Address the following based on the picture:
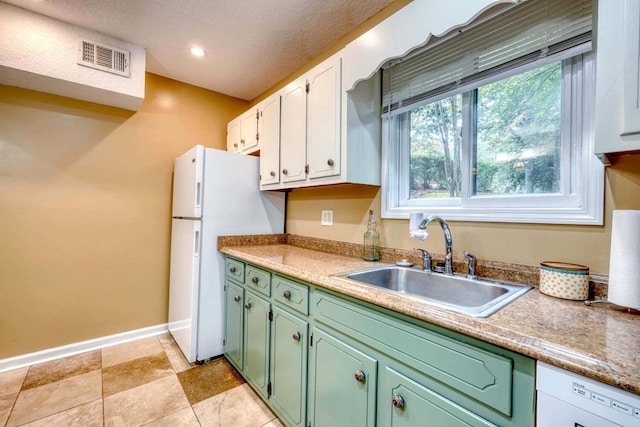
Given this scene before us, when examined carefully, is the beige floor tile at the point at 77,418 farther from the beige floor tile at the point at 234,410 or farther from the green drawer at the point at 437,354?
the green drawer at the point at 437,354

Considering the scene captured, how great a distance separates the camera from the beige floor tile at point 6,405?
1.57 meters

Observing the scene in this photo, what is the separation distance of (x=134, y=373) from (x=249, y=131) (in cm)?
211

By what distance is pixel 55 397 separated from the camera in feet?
5.78

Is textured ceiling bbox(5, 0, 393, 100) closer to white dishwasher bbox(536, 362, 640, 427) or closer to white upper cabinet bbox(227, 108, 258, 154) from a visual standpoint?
white upper cabinet bbox(227, 108, 258, 154)

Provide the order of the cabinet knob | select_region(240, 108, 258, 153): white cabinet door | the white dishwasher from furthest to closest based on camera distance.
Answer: select_region(240, 108, 258, 153): white cabinet door, the cabinet knob, the white dishwasher

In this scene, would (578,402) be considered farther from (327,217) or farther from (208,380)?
(208,380)

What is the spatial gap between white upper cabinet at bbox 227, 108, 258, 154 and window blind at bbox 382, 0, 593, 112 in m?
1.22

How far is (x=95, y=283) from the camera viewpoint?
238 centimetres

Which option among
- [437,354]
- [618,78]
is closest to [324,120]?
[618,78]

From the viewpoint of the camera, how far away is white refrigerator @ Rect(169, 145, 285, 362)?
2090mm


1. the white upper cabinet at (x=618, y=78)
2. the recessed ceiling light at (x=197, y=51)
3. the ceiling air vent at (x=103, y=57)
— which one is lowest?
the white upper cabinet at (x=618, y=78)

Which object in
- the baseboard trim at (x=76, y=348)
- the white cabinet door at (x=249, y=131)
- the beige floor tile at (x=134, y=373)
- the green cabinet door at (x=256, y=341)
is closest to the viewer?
the green cabinet door at (x=256, y=341)

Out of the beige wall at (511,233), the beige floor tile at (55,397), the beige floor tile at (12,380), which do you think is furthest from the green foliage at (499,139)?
the beige floor tile at (12,380)

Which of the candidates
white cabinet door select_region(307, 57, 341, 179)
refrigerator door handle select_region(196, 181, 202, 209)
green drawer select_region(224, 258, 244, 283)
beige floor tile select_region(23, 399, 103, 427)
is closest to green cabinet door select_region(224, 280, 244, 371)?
green drawer select_region(224, 258, 244, 283)
